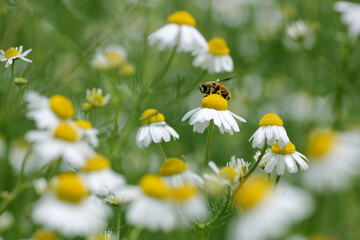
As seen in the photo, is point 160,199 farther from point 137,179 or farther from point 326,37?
point 326,37

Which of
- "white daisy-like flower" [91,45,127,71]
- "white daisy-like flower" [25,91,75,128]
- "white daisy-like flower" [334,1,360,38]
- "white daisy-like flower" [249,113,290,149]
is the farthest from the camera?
"white daisy-like flower" [91,45,127,71]

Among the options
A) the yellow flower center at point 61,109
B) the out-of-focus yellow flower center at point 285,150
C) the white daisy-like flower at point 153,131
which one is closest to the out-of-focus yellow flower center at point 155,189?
the yellow flower center at point 61,109

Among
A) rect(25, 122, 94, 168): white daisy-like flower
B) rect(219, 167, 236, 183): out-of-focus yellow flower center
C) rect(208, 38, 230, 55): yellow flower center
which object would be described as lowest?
rect(219, 167, 236, 183): out-of-focus yellow flower center

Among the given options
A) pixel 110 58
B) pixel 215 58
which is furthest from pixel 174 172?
pixel 110 58

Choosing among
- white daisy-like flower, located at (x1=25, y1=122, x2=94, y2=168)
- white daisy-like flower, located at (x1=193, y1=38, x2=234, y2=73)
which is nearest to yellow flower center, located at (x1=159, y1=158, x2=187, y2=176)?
white daisy-like flower, located at (x1=25, y1=122, x2=94, y2=168)

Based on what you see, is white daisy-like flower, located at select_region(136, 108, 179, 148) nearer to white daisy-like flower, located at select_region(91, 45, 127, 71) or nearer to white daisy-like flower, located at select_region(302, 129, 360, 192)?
white daisy-like flower, located at select_region(302, 129, 360, 192)

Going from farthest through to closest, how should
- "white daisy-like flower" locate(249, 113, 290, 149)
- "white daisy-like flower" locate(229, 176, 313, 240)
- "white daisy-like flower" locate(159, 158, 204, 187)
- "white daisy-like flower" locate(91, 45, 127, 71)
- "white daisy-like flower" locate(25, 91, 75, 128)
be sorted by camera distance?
1. "white daisy-like flower" locate(91, 45, 127, 71)
2. "white daisy-like flower" locate(249, 113, 290, 149)
3. "white daisy-like flower" locate(159, 158, 204, 187)
4. "white daisy-like flower" locate(25, 91, 75, 128)
5. "white daisy-like flower" locate(229, 176, 313, 240)

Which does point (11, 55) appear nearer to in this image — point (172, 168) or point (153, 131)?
point (153, 131)
